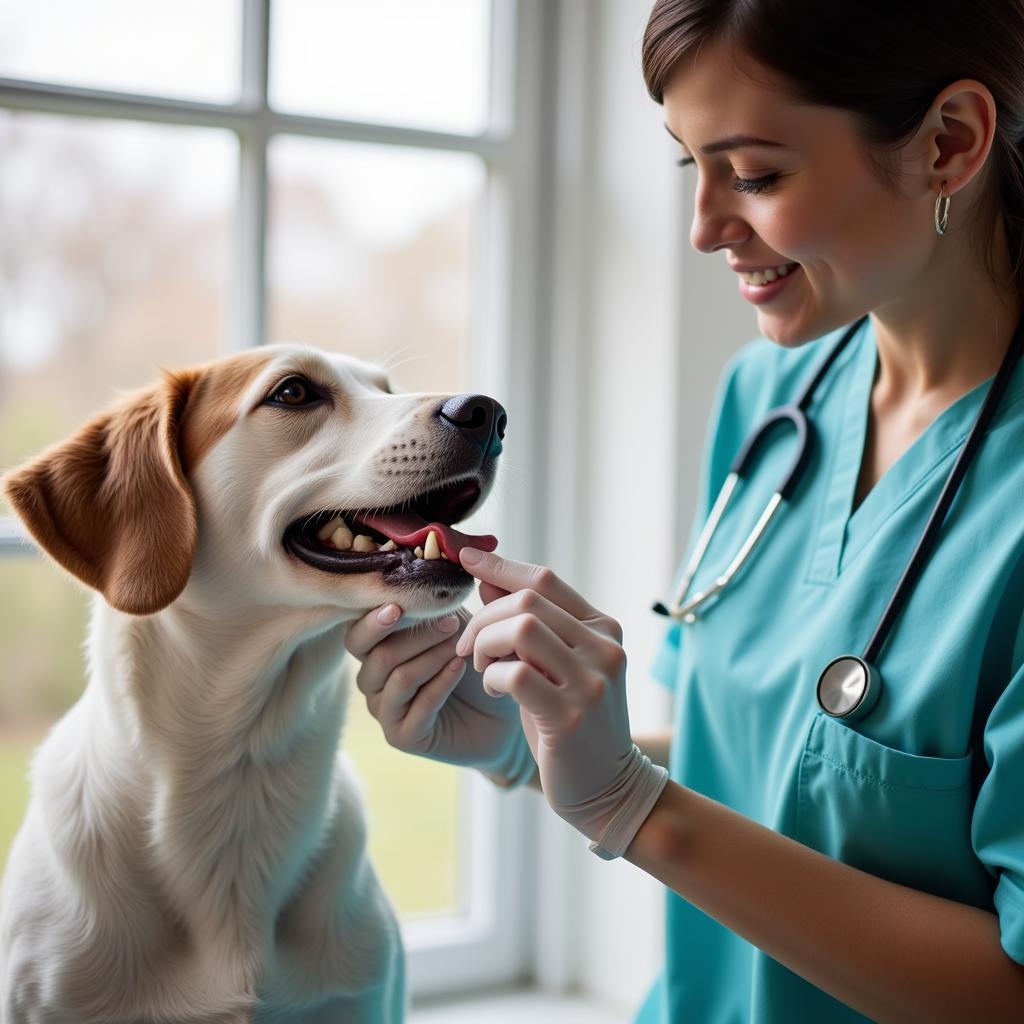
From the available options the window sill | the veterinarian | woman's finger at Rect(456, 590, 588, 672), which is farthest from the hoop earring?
the window sill

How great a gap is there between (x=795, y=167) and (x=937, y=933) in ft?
2.24

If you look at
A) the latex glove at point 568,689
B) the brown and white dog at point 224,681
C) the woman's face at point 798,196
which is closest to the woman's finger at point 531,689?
the latex glove at point 568,689

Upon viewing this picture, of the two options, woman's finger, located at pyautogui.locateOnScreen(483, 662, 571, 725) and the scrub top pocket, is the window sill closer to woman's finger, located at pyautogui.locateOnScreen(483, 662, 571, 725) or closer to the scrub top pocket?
the scrub top pocket

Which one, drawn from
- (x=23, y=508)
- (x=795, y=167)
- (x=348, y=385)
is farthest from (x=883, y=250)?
(x=23, y=508)

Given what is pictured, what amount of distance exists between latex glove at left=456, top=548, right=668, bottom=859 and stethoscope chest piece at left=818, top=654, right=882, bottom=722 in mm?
178

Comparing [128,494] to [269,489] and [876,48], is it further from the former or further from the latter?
[876,48]

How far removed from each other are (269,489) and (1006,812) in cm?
74

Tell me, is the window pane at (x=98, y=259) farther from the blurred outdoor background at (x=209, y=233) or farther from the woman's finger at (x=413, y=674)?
the woman's finger at (x=413, y=674)

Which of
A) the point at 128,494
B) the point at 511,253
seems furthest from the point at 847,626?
the point at 511,253

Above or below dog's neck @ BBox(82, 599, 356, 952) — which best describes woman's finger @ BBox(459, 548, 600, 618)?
above

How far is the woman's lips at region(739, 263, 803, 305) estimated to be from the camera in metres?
1.07

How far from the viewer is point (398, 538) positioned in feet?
3.39

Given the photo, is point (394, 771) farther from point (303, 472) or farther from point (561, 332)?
point (303, 472)

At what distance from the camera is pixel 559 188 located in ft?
6.23
